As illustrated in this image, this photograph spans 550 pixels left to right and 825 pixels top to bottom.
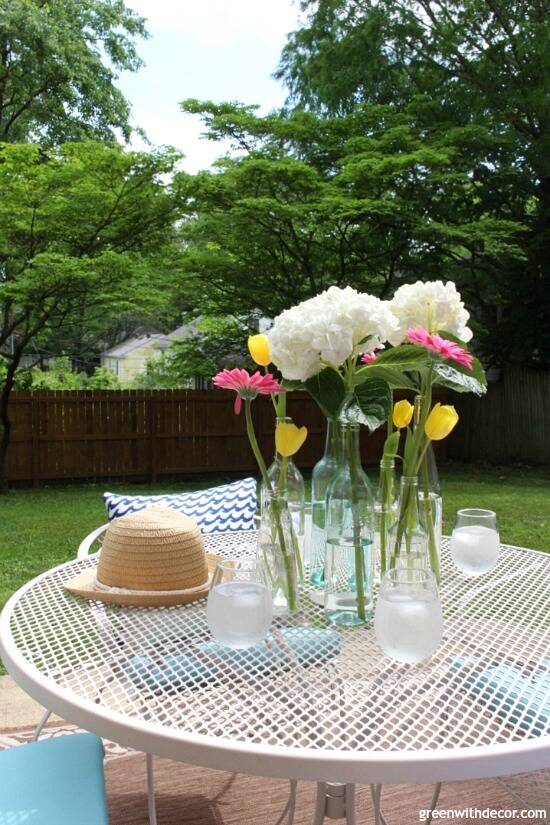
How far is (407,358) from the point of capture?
1054 mm

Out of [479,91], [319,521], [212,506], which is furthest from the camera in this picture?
[479,91]

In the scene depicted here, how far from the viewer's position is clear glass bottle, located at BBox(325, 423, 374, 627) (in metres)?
1.11

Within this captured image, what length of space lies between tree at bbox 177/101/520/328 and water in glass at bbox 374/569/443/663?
6.61 metres

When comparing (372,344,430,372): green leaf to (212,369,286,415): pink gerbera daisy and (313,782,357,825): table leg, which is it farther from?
(313,782,357,825): table leg

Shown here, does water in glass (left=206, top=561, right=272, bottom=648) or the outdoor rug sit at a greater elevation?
water in glass (left=206, top=561, right=272, bottom=648)

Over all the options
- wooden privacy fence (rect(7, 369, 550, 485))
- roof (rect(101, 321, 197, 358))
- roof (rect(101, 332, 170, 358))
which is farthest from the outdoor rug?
roof (rect(101, 332, 170, 358))

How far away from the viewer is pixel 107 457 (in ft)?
26.5

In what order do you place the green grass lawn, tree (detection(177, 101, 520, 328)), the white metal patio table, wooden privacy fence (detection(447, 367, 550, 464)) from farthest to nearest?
wooden privacy fence (detection(447, 367, 550, 464)), tree (detection(177, 101, 520, 328)), the green grass lawn, the white metal patio table

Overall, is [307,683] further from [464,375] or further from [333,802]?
[464,375]

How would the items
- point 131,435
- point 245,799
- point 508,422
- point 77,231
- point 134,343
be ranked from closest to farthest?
point 245,799 < point 77,231 < point 131,435 < point 508,422 < point 134,343

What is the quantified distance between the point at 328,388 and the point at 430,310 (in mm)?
218

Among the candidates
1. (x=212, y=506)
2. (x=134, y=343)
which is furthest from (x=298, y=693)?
(x=134, y=343)

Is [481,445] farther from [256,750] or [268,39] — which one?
[256,750]

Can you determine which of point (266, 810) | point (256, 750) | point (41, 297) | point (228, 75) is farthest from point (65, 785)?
point (228, 75)
